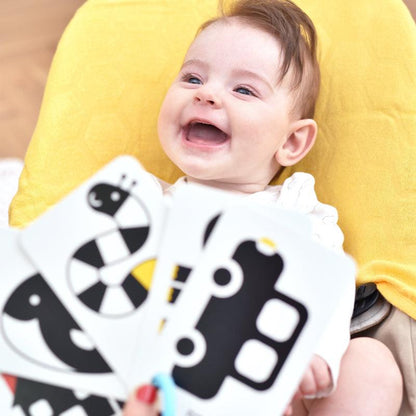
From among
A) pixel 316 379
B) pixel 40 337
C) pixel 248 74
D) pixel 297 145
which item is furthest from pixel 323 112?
pixel 40 337

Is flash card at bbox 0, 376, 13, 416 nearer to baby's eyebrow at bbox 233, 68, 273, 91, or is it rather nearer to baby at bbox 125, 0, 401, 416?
baby at bbox 125, 0, 401, 416

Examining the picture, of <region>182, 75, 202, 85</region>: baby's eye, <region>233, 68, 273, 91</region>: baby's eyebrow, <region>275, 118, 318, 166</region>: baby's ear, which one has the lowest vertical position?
<region>275, 118, 318, 166</region>: baby's ear

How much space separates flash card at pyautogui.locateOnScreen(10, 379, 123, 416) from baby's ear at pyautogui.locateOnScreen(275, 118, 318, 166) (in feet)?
1.83

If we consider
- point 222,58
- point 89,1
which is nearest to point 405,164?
point 222,58

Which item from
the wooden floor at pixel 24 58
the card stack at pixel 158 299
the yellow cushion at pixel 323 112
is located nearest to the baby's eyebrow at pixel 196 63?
the yellow cushion at pixel 323 112

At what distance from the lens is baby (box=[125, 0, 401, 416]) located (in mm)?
963

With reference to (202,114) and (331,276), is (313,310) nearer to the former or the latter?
(331,276)

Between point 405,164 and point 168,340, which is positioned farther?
point 405,164

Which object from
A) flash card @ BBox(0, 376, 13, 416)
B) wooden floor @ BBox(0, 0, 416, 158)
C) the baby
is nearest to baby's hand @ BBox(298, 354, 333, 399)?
the baby

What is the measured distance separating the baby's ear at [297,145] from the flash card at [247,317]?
1.49 feet

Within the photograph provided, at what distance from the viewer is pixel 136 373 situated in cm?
62

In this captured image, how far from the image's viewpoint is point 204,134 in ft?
3.28

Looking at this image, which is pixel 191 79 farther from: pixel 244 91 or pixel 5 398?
pixel 5 398

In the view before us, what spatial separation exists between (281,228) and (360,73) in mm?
586
